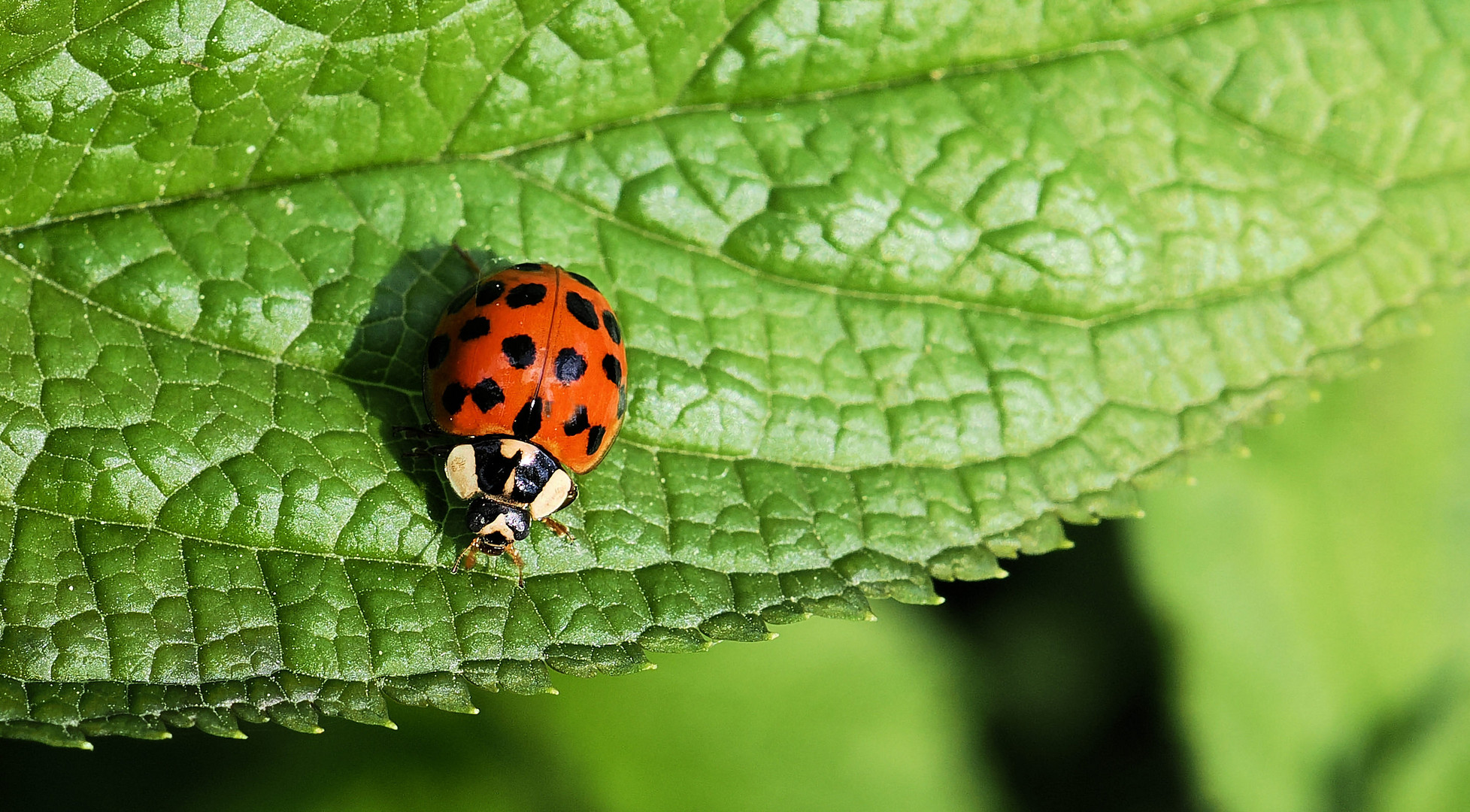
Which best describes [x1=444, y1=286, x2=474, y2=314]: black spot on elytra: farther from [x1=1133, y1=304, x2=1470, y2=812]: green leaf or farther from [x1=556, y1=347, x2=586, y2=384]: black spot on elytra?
[x1=1133, y1=304, x2=1470, y2=812]: green leaf

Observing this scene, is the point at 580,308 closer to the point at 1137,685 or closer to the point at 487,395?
the point at 487,395

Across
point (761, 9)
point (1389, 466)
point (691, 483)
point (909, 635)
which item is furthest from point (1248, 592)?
point (761, 9)

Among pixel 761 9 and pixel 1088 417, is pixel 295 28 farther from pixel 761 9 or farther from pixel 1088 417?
pixel 1088 417

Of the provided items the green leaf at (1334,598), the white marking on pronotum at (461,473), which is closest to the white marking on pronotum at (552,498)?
the white marking on pronotum at (461,473)

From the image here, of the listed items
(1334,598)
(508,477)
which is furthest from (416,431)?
(1334,598)

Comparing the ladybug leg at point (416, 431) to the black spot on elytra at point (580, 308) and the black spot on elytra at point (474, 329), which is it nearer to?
the black spot on elytra at point (474, 329)

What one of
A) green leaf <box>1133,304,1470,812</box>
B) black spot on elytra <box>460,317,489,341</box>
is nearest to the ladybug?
black spot on elytra <box>460,317,489,341</box>

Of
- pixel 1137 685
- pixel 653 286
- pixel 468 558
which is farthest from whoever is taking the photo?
pixel 1137 685
